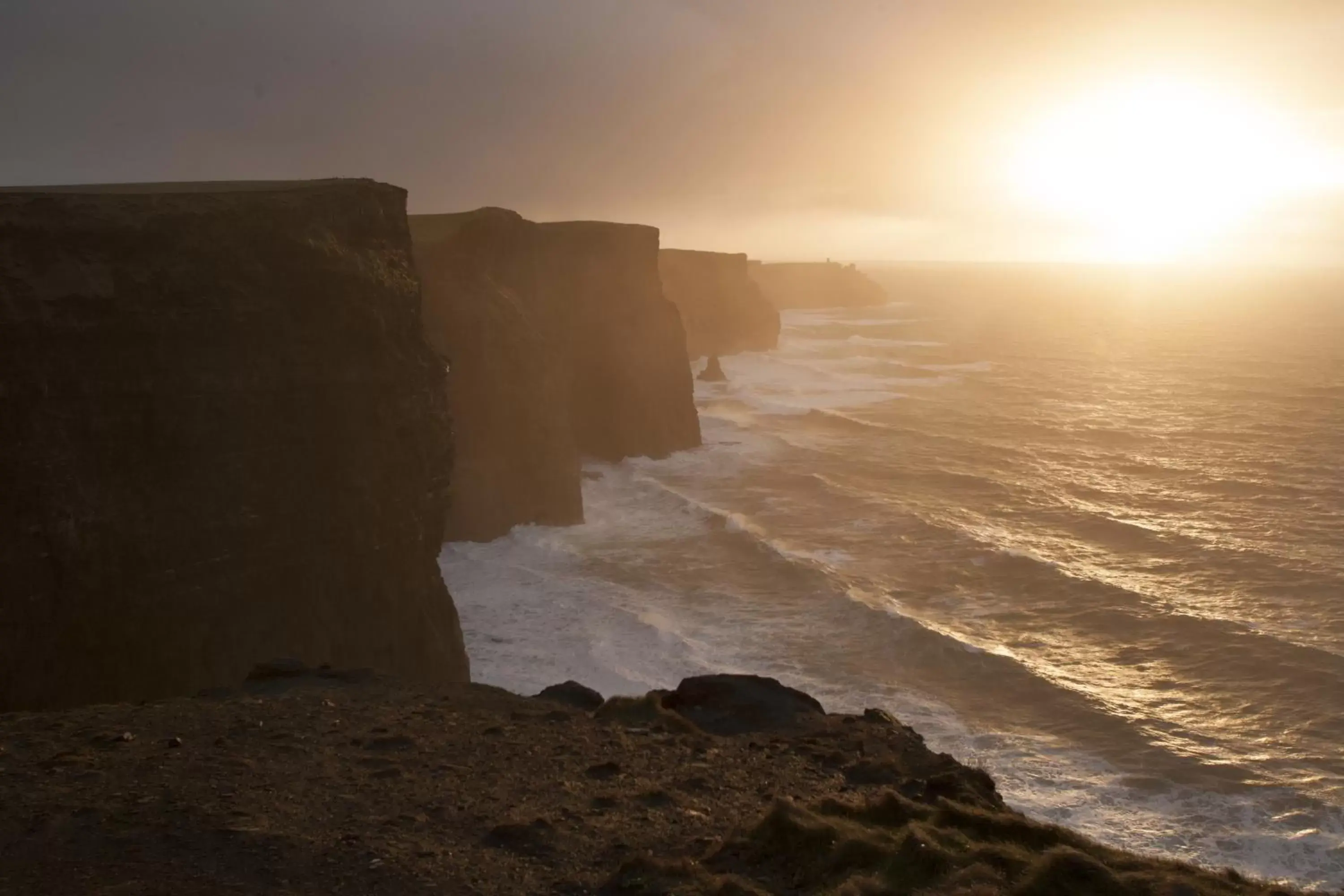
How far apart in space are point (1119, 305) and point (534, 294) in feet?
579

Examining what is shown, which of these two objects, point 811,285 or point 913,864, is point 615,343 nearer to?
point 913,864

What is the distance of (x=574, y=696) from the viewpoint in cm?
1570

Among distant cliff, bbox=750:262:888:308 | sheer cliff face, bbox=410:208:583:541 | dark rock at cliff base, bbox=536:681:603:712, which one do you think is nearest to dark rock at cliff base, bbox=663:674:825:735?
dark rock at cliff base, bbox=536:681:603:712

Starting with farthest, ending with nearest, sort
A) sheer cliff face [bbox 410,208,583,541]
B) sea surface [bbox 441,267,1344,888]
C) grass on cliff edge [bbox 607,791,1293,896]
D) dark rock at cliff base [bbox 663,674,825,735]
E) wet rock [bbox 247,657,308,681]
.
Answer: sheer cliff face [bbox 410,208,583,541], sea surface [bbox 441,267,1344,888], wet rock [bbox 247,657,308,681], dark rock at cliff base [bbox 663,674,825,735], grass on cliff edge [bbox 607,791,1293,896]

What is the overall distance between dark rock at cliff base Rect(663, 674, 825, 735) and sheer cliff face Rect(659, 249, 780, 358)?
207 feet

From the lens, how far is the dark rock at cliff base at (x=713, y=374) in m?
72.1

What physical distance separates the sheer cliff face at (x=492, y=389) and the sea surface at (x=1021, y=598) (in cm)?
116

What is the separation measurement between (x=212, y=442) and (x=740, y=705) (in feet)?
32.2

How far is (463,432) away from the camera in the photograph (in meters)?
32.7

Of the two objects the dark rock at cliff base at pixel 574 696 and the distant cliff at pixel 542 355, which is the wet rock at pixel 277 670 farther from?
the distant cliff at pixel 542 355

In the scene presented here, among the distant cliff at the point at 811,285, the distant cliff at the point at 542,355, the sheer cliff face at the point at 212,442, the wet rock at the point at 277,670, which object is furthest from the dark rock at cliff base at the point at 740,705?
the distant cliff at the point at 811,285

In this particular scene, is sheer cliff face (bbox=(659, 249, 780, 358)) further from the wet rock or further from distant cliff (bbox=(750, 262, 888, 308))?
the wet rock

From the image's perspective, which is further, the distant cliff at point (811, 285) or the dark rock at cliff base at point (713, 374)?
the distant cliff at point (811, 285)

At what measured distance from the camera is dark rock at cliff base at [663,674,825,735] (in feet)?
48.0
